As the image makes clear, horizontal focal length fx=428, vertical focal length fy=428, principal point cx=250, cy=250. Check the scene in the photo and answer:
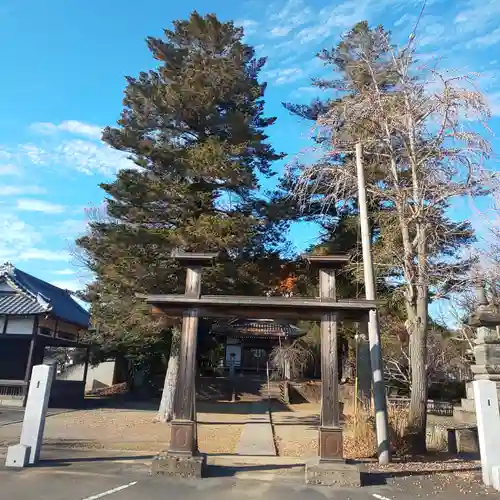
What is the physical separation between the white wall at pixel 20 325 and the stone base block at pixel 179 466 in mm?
13753

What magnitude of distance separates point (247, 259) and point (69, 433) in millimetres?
7414

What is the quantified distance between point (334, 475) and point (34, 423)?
5135mm

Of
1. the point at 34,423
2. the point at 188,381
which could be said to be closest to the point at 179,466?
the point at 188,381

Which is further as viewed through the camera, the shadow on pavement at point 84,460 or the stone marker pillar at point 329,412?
the shadow on pavement at point 84,460

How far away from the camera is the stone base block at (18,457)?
7023mm

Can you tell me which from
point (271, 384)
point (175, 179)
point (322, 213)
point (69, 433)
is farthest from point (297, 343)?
point (69, 433)

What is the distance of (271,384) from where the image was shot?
92.0ft

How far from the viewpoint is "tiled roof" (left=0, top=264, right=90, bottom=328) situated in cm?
1803

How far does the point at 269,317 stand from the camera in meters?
8.13

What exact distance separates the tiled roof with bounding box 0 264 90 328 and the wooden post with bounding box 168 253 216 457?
40.9 feet

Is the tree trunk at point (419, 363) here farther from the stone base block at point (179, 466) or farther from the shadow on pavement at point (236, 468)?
the stone base block at point (179, 466)

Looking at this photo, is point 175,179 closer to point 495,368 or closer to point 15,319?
point 15,319

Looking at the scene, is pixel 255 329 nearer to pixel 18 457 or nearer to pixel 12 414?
pixel 12 414

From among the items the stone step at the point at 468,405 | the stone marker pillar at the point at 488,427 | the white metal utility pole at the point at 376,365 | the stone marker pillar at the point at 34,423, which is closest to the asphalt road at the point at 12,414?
the stone marker pillar at the point at 34,423
